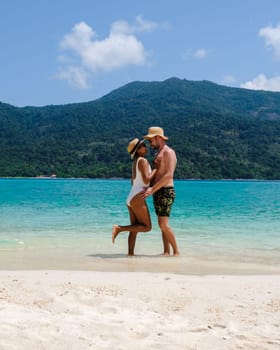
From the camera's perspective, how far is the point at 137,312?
4.27m

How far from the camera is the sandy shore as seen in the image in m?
3.54

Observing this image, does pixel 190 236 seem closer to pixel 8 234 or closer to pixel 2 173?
pixel 8 234

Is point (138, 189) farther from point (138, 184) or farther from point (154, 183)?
point (154, 183)

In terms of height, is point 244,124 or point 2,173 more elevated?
point 244,124

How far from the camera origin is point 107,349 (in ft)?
11.1

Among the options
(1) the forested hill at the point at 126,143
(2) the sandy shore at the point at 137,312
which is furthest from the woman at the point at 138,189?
(1) the forested hill at the point at 126,143

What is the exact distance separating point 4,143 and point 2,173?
23.6 m

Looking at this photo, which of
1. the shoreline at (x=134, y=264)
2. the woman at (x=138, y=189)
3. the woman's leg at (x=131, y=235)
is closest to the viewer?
the shoreline at (x=134, y=264)

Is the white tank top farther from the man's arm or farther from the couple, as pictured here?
the man's arm

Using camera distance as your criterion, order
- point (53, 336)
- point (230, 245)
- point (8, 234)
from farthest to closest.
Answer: point (8, 234), point (230, 245), point (53, 336)

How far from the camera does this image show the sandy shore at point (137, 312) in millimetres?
A: 3537

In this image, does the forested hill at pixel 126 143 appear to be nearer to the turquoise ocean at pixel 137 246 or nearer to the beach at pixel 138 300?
the turquoise ocean at pixel 137 246

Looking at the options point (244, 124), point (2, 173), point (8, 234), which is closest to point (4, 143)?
point (2, 173)

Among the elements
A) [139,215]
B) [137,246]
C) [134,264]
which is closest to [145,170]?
[139,215]
